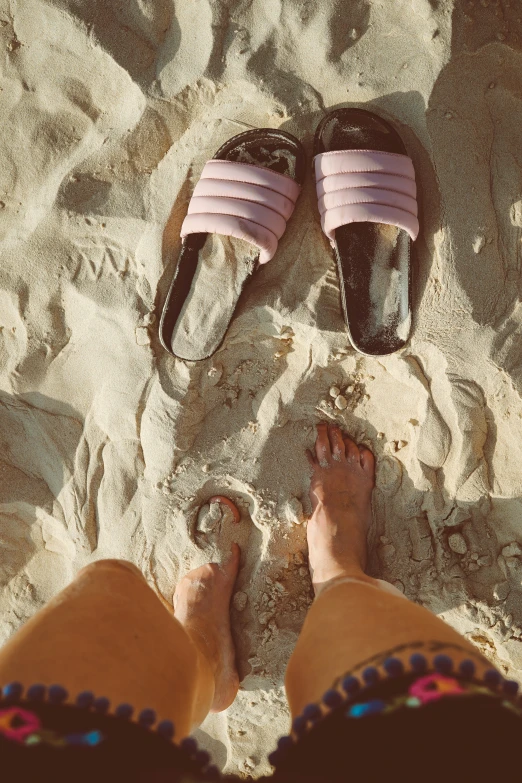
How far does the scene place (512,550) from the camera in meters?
2.04

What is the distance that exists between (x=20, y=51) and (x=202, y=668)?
2.25 m

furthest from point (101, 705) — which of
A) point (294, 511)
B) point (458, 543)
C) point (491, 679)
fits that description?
point (458, 543)

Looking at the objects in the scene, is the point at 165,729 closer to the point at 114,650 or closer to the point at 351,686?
the point at 114,650

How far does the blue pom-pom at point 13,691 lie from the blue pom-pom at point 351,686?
661mm

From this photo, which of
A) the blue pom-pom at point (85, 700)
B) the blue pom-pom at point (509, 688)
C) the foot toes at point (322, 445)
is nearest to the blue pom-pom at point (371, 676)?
the blue pom-pom at point (509, 688)

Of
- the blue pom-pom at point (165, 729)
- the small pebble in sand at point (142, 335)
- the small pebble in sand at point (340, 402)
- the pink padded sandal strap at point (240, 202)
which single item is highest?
the pink padded sandal strap at point (240, 202)

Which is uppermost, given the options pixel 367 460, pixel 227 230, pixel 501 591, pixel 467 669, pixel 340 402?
pixel 227 230

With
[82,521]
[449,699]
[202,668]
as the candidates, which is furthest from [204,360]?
[449,699]

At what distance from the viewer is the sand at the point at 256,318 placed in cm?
188

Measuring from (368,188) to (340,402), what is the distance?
2.56 feet

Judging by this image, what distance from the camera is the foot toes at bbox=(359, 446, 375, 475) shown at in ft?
7.02

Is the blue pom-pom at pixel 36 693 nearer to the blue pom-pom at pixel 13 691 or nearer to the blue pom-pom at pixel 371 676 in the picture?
the blue pom-pom at pixel 13 691

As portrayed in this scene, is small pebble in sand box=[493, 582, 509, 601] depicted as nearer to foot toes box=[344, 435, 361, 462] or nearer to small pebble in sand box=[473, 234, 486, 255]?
foot toes box=[344, 435, 361, 462]

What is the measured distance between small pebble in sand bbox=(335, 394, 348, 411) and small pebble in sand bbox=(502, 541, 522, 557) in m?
0.82
